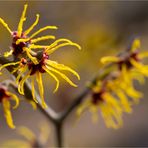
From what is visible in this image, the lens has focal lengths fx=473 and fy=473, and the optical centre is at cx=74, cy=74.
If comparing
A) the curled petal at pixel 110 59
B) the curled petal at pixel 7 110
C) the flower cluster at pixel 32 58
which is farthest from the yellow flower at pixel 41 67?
the curled petal at pixel 110 59

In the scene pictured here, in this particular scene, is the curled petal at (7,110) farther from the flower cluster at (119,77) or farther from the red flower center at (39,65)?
the flower cluster at (119,77)

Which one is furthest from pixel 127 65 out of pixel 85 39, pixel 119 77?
pixel 85 39

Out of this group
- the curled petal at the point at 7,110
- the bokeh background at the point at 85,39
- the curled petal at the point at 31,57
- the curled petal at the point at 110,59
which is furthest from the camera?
the bokeh background at the point at 85,39

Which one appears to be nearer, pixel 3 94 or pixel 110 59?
pixel 3 94

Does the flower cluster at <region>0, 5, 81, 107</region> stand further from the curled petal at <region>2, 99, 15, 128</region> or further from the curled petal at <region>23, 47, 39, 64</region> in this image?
the curled petal at <region>2, 99, 15, 128</region>

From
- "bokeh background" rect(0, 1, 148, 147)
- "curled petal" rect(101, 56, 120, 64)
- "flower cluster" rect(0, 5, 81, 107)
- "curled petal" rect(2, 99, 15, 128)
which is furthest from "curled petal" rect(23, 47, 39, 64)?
"bokeh background" rect(0, 1, 148, 147)

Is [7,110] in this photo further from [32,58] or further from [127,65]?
[127,65]

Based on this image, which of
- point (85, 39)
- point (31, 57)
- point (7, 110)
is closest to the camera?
point (31, 57)

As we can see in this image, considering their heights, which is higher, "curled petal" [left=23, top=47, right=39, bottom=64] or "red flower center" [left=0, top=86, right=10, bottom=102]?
"curled petal" [left=23, top=47, right=39, bottom=64]

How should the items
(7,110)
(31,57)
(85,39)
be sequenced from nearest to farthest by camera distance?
1. (31,57)
2. (7,110)
3. (85,39)
